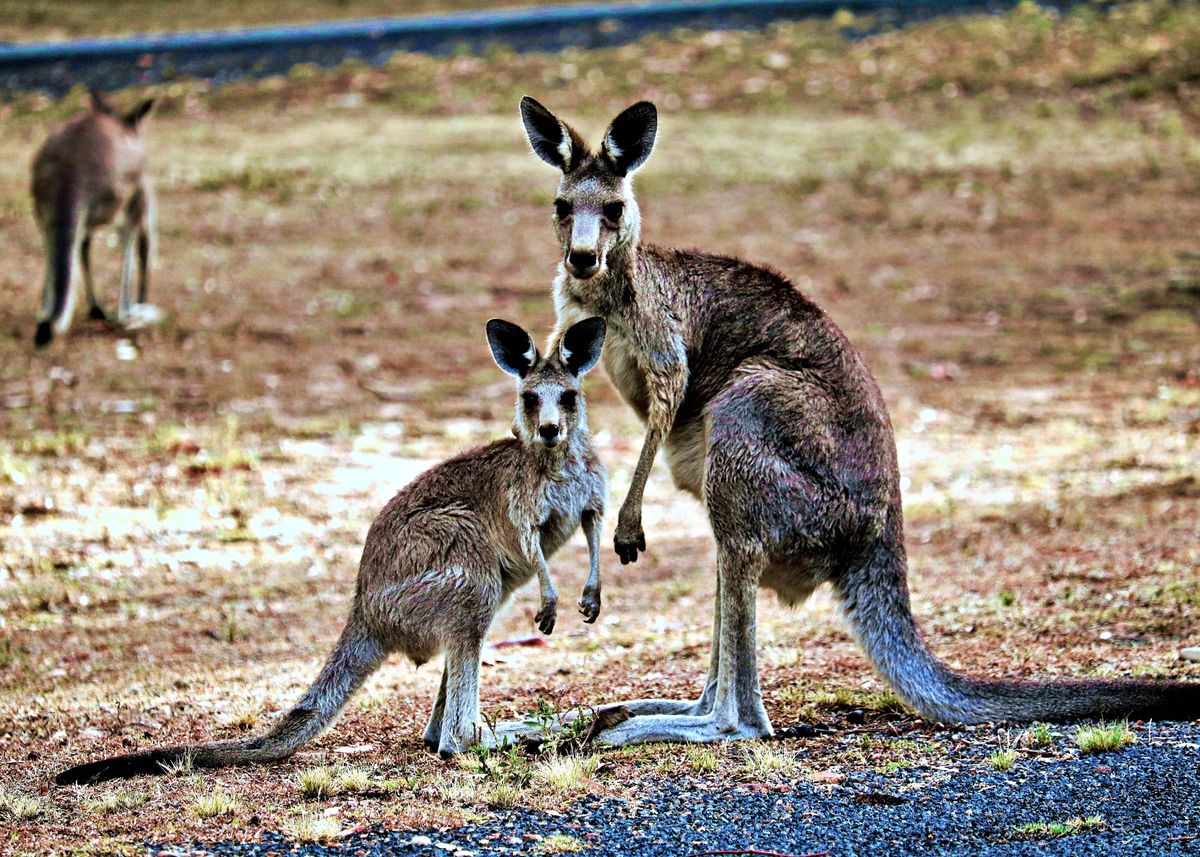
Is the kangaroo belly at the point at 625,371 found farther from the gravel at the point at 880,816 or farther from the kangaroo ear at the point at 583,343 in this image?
the gravel at the point at 880,816

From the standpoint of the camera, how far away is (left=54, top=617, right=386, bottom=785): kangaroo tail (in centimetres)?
462

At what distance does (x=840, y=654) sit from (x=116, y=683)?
9.08ft

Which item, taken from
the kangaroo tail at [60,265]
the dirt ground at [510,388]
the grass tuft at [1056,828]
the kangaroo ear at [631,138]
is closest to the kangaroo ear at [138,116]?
the kangaroo tail at [60,265]

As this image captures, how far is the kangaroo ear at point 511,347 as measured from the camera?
5090 millimetres

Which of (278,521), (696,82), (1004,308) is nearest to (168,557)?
(278,521)

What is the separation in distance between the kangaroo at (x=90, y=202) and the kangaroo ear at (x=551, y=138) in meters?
6.03

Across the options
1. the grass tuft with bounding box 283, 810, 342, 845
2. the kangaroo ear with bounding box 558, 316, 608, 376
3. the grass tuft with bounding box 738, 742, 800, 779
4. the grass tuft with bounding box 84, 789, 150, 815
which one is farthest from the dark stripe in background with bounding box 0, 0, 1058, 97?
the grass tuft with bounding box 283, 810, 342, 845

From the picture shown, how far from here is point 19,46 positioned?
1789 centimetres

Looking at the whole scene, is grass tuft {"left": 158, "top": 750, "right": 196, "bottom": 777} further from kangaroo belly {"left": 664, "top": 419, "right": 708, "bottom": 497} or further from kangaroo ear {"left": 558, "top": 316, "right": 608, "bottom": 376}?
kangaroo belly {"left": 664, "top": 419, "right": 708, "bottom": 497}

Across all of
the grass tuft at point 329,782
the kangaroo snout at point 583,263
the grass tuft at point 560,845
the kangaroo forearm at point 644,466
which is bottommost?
the grass tuft at point 560,845

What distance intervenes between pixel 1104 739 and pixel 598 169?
7.73 feet

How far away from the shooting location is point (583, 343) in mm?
5086

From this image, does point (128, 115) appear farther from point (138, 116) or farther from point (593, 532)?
point (593, 532)

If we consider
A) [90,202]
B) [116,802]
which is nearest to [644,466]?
[116,802]
